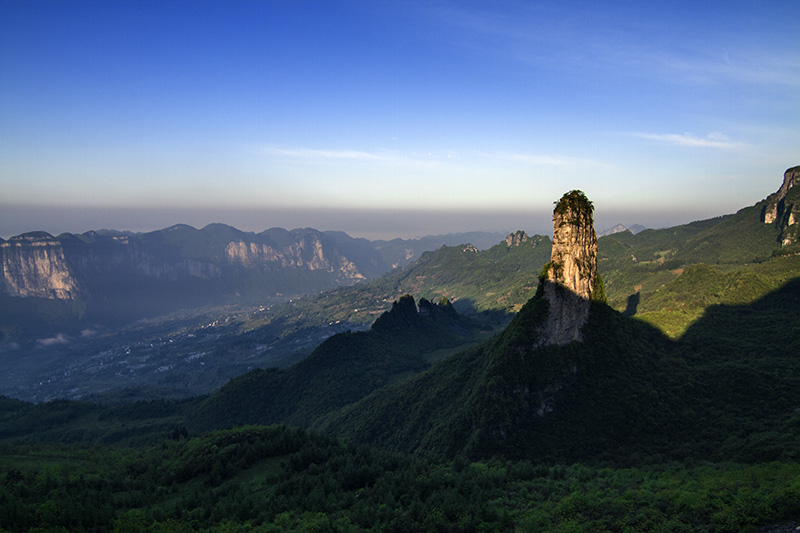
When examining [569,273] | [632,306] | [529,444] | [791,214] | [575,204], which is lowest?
[529,444]

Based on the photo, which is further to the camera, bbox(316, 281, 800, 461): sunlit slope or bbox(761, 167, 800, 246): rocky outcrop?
bbox(761, 167, 800, 246): rocky outcrop

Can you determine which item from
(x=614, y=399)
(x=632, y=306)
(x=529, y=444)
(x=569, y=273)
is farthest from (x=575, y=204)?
(x=632, y=306)

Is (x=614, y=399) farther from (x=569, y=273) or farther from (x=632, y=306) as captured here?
(x=632, y=306)

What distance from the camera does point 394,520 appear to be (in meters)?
26.8

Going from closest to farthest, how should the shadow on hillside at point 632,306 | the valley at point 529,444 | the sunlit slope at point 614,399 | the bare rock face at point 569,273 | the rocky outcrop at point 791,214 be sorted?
the valley at point 529,444
the sunlit slope at point 614,399
the bare rock face at point 569,273
the shadow on hillside at point 632,306
the rocky outcrop at point 791,214

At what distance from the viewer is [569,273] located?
62.8 metres

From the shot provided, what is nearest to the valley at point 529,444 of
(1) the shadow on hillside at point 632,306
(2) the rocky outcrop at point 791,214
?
(1) the shadow on hillside at point 632,306

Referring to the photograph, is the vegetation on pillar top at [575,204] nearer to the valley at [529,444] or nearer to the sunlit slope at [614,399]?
the valley at [529,444]

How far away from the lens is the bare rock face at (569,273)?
206 feet

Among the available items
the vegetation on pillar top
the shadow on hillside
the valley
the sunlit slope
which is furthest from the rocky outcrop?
the vegetation on pillar top

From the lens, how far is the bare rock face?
62.8 meters

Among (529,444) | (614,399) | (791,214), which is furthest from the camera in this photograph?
(791,214)

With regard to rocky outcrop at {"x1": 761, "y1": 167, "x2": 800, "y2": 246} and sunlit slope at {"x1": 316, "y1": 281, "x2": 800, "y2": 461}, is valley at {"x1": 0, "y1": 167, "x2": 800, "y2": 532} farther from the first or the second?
rocky outcrop at {"x1": 761, "y1": 167, "x2": 800, "y2": 246}

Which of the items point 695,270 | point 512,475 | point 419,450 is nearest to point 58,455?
point 419,450
